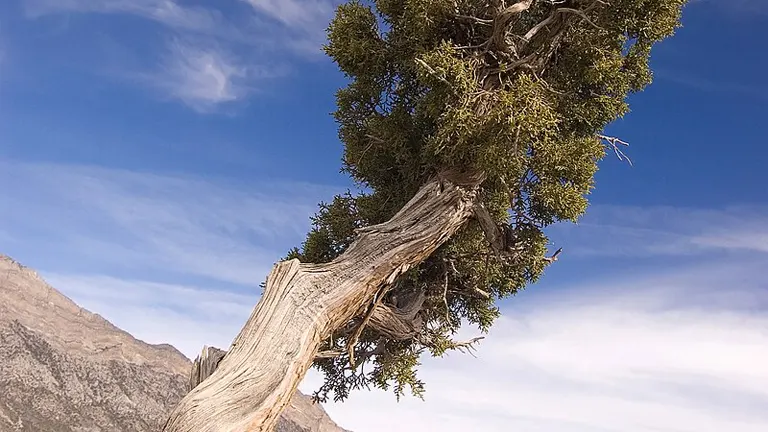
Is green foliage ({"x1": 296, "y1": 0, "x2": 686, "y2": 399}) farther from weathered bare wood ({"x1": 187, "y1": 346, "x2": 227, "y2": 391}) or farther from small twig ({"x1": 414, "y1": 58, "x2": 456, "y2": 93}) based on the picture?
weathered bare wood ({"x1": 187, "y1": 346, "x2": 227, "y2": 391})

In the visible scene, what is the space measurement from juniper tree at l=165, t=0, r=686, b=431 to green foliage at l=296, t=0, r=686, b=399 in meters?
0.05

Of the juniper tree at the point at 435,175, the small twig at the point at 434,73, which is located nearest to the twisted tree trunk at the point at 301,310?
the juniper tree at the point at 435,175

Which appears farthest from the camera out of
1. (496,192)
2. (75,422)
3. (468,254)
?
(75,422)

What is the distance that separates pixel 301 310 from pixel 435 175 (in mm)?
4793

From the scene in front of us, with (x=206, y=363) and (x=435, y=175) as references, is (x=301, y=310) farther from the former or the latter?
(x=435, y=175)

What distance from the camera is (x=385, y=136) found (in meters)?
18.8

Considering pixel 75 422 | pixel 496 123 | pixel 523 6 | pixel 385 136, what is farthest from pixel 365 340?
pixel 75 422

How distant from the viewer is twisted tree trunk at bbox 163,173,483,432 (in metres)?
13.4

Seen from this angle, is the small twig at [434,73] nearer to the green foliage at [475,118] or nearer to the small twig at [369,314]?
the green foliage at [475,118]

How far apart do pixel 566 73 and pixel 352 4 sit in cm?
591

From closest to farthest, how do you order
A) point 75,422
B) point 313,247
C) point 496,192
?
point 496,192 → point 313,247 → point 75,422

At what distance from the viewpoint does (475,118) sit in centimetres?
1586

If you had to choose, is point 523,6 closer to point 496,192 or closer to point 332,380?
point 496,192

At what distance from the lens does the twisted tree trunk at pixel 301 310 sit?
44.0ft
